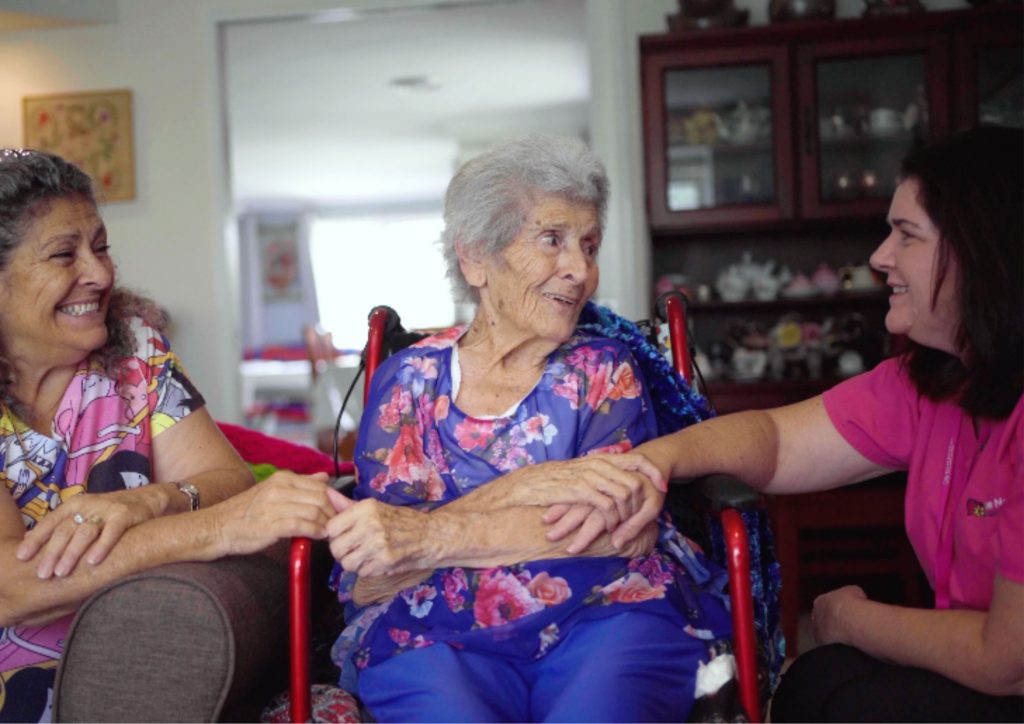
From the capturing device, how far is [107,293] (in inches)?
67.5

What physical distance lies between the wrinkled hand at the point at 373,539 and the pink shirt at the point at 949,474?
69cm

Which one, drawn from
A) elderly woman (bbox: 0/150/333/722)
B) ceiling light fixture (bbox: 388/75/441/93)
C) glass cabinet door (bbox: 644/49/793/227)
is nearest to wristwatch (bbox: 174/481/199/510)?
elderly woman (bbox: 0/150/333/722)

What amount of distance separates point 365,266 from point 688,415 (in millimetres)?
10530

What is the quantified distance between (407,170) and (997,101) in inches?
272

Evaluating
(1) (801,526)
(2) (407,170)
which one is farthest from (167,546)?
(2) (407,170)

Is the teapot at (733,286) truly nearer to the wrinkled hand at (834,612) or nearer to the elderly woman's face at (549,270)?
the elderly woman's face at (549,270)

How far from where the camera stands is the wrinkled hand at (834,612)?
1.48 metres

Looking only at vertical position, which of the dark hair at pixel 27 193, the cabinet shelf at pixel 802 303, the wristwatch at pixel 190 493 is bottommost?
the wristwatch at pixel 190 493

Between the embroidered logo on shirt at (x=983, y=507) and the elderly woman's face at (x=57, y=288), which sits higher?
the elderly woman's face at (x=57, y=288)

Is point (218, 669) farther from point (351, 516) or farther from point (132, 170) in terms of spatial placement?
point (132, 170)

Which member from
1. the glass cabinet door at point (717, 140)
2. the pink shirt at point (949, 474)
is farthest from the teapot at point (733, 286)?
the pink shirt at point (949, 474)

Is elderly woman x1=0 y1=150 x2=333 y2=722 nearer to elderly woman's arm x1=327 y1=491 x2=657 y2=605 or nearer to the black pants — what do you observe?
elderly woman's arm x1=327 y1=491 x2=657 y2=605

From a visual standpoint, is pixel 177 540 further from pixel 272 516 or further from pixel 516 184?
pixel 516 184

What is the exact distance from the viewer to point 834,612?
150 cm
